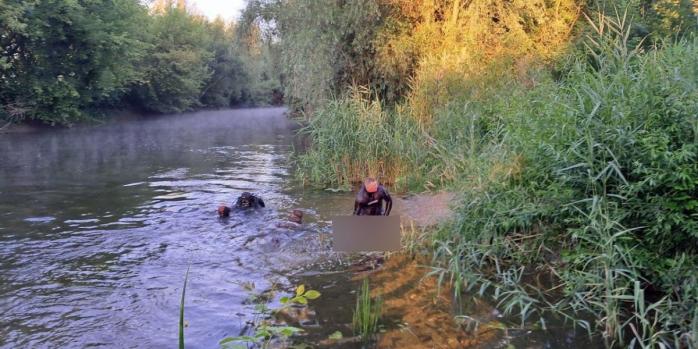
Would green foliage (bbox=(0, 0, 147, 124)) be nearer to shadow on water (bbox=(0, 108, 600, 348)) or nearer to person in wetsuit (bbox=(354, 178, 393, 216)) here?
shadow on water (bbox=(0, 108, 600, 348))

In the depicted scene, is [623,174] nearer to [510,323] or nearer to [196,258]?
[510,323]

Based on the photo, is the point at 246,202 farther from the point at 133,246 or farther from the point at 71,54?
the point at 71,54

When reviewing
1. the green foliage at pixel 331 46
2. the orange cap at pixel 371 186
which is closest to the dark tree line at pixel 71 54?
the green foliage at pixel 331 46

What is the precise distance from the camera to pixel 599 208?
5.61 meters

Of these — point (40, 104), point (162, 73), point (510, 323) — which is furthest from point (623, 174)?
point (162, 73)

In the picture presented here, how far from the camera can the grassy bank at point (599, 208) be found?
536cm

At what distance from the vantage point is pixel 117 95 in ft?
140

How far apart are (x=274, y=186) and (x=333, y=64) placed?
4.35 m

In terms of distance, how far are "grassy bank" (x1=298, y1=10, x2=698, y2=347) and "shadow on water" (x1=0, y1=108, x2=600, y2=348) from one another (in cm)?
91

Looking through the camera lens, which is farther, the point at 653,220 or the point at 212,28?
the point at 212,28

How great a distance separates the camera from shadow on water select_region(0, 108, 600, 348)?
A: 19.9ft

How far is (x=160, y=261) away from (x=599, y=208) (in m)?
6.02

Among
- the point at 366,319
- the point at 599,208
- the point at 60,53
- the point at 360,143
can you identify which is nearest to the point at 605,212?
the point at 599,208

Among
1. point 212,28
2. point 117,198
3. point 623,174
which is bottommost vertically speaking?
point 117,198
